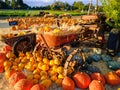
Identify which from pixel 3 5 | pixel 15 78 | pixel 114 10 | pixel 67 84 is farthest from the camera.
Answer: pixel 3 5

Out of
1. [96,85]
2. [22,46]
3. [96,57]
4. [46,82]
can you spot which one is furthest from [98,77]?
[22,46]

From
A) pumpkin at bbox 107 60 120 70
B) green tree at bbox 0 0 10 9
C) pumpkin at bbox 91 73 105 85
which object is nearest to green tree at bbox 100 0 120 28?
pumpkin at bbox 107 60 120 70

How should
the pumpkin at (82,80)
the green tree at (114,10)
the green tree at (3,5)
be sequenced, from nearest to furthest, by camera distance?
the pumpkin at (82,80) < the green tree at (114,10) < the green tree at (3,5)

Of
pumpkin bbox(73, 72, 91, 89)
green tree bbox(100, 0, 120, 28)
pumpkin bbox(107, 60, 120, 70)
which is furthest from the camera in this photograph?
green tree bbox(100, 0, 120, 28)

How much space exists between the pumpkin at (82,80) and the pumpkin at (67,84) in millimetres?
179

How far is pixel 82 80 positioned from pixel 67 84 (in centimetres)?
38

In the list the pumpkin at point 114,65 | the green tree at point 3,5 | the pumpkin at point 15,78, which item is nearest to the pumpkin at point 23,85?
the pumpkin at point 15,78

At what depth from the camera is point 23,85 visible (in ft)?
16.4

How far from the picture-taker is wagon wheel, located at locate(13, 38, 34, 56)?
22.5 ft

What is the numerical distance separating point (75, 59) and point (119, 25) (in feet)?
11.0

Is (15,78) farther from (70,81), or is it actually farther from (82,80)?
(82,80)

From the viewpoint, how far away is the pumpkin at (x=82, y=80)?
17.4ft

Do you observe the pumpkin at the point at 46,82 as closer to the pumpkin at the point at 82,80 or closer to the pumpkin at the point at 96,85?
the pumpkin at the point at 82,80

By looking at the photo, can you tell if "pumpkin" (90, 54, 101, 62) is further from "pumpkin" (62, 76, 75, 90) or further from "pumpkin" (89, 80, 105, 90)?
"pumpkin" (62, 76, 75, 90)
